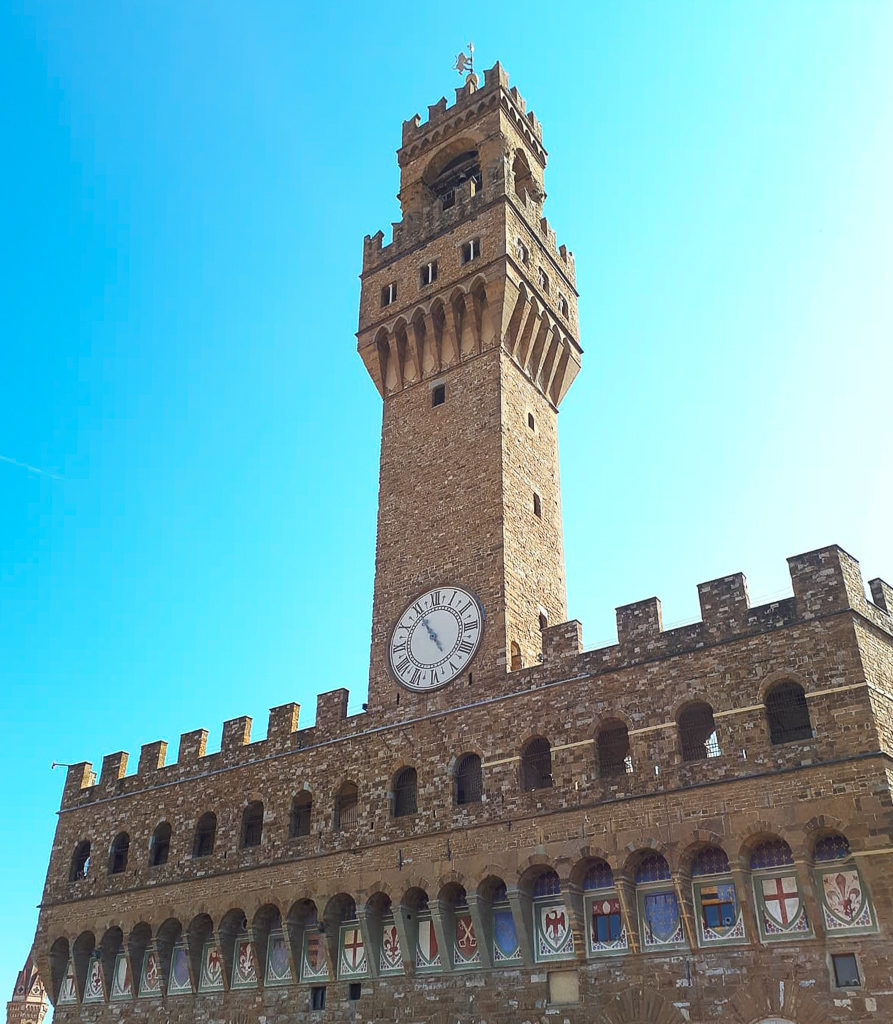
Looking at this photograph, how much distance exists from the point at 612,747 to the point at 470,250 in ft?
56.5

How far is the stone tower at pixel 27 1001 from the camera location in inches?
1784

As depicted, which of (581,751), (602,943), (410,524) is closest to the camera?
(602,943)

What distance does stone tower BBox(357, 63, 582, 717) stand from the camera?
26.7m

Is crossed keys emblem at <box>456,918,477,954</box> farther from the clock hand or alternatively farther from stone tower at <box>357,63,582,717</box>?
the clock hand

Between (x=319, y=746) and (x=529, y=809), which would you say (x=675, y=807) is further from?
(x=319, y=746)

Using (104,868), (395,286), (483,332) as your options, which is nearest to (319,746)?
(104,868)

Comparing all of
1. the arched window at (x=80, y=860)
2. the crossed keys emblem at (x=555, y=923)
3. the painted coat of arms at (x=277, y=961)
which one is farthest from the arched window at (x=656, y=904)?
the arched window at (x=80, y=860)

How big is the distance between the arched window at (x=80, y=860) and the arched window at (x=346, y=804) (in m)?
10.2

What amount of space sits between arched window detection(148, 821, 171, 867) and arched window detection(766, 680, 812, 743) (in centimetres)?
1810

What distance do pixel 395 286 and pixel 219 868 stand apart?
19318 millimetres

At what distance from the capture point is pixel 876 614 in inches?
840

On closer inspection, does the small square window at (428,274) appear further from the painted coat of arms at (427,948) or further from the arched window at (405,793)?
the painted coat of arms at (427,948)

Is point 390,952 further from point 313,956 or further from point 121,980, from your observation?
point 121,980

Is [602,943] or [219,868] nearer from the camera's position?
[602,943]
